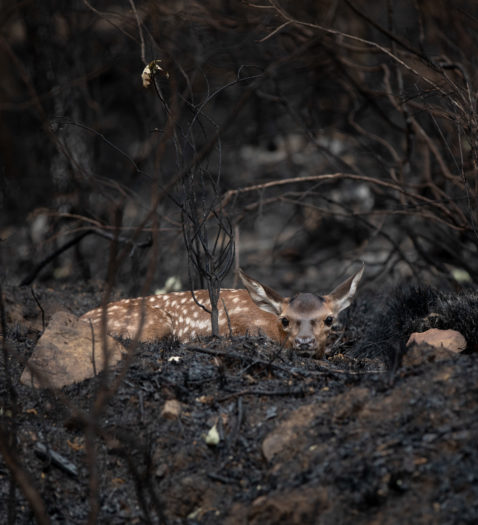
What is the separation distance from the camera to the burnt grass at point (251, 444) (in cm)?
338

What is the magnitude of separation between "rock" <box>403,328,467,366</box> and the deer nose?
1.00 meters

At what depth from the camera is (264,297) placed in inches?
275

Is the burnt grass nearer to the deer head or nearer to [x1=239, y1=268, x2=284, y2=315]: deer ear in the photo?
the deer head

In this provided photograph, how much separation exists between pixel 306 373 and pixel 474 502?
1845 mm

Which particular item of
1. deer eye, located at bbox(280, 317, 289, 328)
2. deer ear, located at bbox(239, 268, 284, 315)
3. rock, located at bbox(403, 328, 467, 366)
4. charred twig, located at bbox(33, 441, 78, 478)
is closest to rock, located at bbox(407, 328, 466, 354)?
rock, located at bbox(403, 328, 467, 366)

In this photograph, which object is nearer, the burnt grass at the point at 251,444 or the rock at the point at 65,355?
the burnt grass at the point at 251,444

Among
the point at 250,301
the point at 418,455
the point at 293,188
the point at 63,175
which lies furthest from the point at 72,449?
the point at 293,188

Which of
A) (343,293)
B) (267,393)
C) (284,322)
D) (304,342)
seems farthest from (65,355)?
(343,293)

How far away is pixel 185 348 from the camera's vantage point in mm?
5320

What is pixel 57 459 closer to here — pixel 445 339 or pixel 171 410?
pixel 171 410

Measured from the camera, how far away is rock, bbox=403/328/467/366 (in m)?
4.49

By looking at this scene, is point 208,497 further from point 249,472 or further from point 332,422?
point 332,422

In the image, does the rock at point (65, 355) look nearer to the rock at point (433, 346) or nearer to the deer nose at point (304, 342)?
the deer nose at point (304, 342)

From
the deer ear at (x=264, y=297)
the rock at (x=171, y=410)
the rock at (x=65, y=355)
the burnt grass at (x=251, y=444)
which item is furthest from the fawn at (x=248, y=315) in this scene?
the rock at (x=171, y=410)
